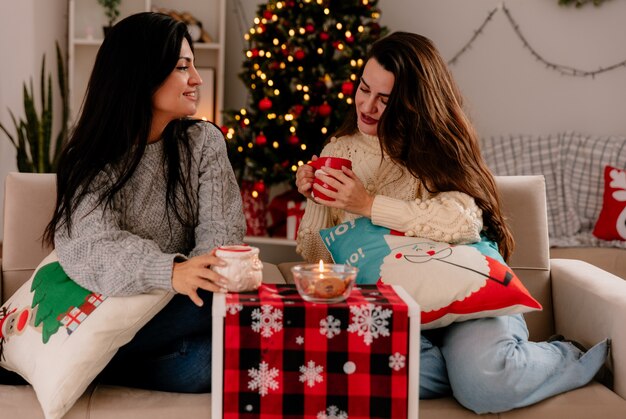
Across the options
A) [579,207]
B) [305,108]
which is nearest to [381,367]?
[305,108]

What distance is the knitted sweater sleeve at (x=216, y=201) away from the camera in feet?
6.03

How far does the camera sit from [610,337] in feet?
5.93

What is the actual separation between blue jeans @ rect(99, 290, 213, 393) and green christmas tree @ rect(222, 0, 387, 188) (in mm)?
2037

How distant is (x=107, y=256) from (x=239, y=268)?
0.37 metres

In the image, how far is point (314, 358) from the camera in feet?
4.60

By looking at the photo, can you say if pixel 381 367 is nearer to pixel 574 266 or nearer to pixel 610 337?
pixel 610 337

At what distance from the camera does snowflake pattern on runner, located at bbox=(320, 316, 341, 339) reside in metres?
1.38

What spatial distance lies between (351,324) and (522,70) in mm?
3306

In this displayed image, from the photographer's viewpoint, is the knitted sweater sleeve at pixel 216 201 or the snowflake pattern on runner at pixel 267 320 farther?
the knitted sweater sleeve at pixel 216 201

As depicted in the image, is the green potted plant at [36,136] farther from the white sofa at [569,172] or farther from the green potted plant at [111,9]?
the white sofa at [569,172]

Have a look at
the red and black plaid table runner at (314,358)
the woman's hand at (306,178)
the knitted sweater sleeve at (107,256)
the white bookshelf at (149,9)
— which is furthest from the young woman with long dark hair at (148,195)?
the white bookshelf at (149,9)

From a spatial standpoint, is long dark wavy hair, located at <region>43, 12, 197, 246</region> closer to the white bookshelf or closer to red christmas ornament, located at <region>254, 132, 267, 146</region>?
red christmas ornament, located at <region>254, 132, 267, 146</region>

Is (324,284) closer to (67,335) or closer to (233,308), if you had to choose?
(233,308)

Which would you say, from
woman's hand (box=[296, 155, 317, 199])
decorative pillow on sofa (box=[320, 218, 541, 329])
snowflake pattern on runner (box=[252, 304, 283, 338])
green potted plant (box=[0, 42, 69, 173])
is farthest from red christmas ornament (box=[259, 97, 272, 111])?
snowflake pattern on runner (box=[252, 304, 283, 338])
